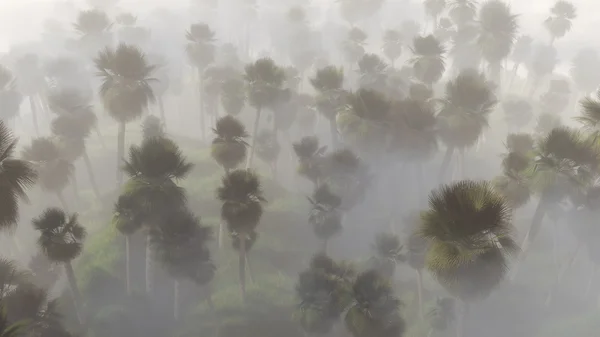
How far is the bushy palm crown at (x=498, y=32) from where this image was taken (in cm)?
4922

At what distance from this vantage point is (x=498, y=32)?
1955 inches

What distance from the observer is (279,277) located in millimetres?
38188

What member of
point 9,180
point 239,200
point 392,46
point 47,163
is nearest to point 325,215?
A: point 239,200

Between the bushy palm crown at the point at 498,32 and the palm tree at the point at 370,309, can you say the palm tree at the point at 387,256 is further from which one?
the bushy palm crown at the point at 498,32

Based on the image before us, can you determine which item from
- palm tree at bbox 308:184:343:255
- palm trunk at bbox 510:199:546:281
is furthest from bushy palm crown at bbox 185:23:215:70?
palm trunk at bbox 510:199:546:281

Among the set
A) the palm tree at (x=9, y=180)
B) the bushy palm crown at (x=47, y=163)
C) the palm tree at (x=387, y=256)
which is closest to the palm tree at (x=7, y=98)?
the bushy palm crown at (x=47, y=163)

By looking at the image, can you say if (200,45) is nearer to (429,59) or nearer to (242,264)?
(429,59)

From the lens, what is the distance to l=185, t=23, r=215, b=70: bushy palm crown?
179 ft

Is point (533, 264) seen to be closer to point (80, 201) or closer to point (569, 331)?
point (569, 331)

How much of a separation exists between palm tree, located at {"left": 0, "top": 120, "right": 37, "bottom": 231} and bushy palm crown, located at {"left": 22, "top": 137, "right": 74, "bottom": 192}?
77.2 feet

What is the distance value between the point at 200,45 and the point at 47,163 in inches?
1049

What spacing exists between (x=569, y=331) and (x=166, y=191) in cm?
3584

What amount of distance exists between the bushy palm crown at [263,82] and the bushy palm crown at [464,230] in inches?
1078

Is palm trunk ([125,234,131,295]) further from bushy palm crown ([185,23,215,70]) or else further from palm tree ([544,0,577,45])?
palm tree ([544,0,577,45])
